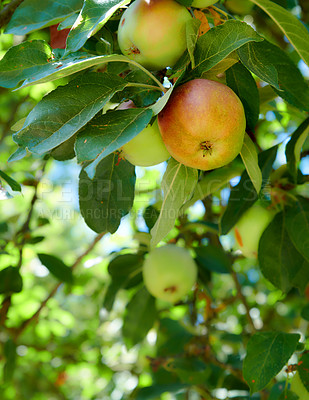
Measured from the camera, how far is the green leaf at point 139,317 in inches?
80.8

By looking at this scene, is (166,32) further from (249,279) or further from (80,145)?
(249,279)

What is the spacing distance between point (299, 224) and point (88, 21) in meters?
0.90

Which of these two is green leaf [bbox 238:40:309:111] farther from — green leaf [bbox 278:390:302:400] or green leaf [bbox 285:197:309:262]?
green leaf [bbox 278:390:302:400]

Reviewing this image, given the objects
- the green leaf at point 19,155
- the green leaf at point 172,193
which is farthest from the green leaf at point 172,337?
the green leaf at point 19,155

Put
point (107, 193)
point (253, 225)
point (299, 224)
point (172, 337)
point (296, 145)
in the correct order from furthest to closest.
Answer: point (172, 337) → point (253, 225) → point (299, 224) → point (296, 145) → point (107, 193)

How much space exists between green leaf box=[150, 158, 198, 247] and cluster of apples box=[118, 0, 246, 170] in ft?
A: 0.16

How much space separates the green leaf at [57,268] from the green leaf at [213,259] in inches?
22.9

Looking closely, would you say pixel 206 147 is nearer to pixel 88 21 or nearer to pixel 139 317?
pixel 88 21

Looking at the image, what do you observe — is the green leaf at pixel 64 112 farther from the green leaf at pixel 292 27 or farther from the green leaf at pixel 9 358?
the green leaf at pixel 9 358

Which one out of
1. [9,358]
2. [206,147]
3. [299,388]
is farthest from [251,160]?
[9,358]

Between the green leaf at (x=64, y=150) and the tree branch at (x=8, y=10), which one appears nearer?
the green leaf at (x=64, y=150)

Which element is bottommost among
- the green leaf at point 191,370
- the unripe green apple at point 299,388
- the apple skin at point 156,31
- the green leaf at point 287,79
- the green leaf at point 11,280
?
the green leaf at point 191,370

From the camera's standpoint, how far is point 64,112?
822 mm

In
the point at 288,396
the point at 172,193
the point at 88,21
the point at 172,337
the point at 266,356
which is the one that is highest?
the point at 88,21
